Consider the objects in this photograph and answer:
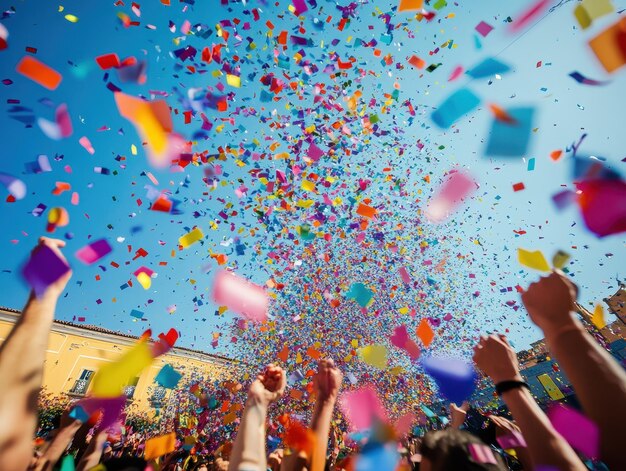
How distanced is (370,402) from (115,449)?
502 cm

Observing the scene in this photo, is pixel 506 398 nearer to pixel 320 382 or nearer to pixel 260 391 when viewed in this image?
pixel 320 382

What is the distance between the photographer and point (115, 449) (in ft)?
18.7

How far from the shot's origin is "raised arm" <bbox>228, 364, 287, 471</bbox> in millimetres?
1412

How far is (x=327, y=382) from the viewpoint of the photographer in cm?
201

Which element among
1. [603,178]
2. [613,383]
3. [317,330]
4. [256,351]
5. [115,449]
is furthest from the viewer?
[256,351]

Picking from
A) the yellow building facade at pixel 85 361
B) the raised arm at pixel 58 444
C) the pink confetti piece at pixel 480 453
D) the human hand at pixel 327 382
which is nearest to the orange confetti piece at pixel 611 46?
the pink confetti piece at pixel 480 453

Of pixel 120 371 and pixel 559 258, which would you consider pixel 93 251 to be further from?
pixel 559 258

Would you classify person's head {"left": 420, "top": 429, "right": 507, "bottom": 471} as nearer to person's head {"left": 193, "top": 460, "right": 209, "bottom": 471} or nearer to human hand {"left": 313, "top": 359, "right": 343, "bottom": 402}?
human hand {"left": 313, "top": 359, "right": 343, "bottom": 402}

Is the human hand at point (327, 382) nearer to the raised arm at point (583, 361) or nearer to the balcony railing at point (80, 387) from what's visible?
the raised arm at point (583, 361)

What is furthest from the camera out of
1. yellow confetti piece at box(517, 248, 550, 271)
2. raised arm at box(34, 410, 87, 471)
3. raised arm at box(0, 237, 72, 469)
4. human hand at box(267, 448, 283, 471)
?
human hand at box(267, 448, 283, 471)

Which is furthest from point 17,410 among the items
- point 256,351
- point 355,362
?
point 256,351

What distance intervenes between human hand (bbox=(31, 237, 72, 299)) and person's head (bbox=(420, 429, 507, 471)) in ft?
6.19

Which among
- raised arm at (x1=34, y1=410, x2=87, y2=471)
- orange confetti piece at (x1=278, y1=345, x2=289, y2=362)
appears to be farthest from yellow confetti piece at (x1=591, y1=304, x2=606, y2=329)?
orange confetti piece at (x1=278, y1=345, x2=289, y2=362)

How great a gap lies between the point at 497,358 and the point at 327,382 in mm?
1050
